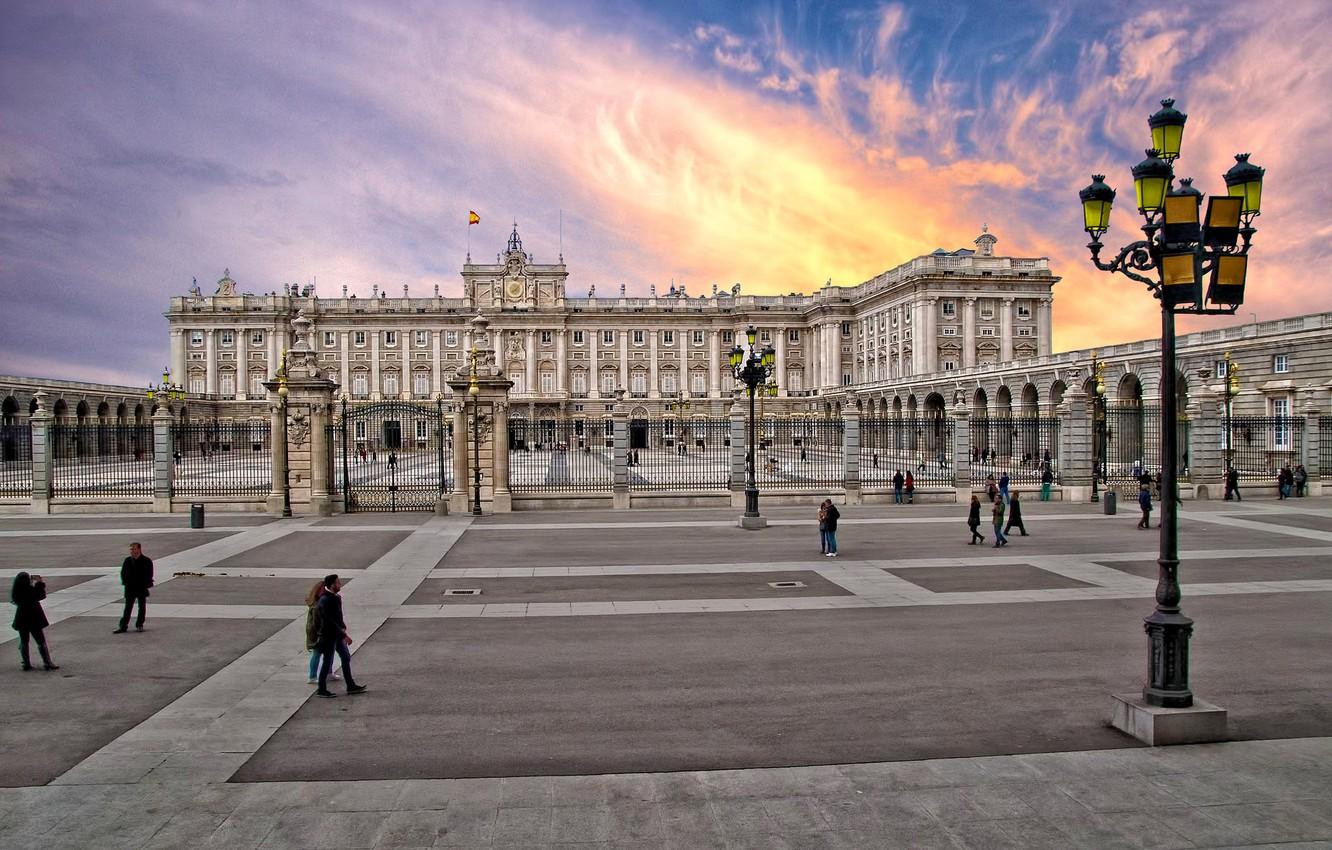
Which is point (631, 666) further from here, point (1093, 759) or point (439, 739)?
point (1093, 759)

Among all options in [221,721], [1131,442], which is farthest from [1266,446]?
[221,721]

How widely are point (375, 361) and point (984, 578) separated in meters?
108

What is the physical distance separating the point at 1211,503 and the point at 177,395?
79619 mm

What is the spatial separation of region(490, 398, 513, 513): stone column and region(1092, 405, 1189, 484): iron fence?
2155 centimetres

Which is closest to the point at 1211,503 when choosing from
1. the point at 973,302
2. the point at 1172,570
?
the point at 1172,570

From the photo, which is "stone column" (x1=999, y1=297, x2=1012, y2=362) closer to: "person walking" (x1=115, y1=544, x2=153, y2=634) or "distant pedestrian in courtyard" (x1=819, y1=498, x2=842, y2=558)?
"distant pedestrian in courtyard" (x1=819, y1=498, x2=842, y2=558)

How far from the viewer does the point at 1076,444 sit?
1222 inches

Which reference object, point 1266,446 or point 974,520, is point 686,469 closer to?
point 974,520

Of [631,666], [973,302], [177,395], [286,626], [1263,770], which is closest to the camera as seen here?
[1263,770]

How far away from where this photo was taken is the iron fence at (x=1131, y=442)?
3331 cm

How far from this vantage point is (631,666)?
33.6 feet

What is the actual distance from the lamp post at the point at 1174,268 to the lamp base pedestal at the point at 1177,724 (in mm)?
147

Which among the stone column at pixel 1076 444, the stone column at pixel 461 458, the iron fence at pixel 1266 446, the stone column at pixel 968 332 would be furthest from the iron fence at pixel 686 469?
the stone column at pixel 968 332

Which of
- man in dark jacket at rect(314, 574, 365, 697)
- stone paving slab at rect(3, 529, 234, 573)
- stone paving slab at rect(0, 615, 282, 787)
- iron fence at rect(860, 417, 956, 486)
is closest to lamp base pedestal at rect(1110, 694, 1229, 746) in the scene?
man in dark jacket at rect(314, 574, 365, 697)
